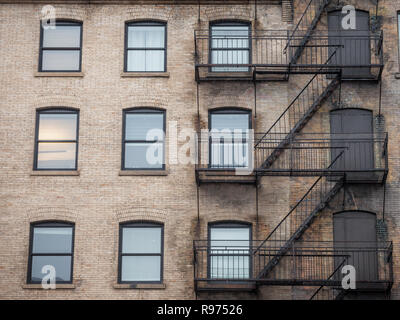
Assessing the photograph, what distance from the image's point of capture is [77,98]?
25.8m

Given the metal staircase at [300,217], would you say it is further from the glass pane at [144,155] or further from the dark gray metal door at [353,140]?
the glass pane at [144,155]

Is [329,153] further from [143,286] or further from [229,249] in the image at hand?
[143,286]

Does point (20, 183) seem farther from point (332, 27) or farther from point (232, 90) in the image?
point (332, 27)

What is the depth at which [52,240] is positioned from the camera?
82.1ft

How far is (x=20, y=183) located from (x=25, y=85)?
3.01 m

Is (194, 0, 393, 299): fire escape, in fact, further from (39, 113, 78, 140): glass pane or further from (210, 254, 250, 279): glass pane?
(39, 113, 78, 140): glass pane

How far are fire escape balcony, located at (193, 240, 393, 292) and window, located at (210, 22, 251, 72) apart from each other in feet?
18.0

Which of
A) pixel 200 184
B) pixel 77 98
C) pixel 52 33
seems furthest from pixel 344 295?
pixel 52 33

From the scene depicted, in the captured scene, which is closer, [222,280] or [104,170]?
[222,280]

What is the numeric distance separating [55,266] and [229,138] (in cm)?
625

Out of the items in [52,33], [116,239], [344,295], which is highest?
[52,33]

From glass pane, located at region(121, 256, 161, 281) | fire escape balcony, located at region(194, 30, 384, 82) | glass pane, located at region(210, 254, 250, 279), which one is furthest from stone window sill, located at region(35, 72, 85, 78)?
glass pane, located at region(210, 254, 250, 279)

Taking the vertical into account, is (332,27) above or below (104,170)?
above

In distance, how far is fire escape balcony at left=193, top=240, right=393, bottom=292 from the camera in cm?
2402
